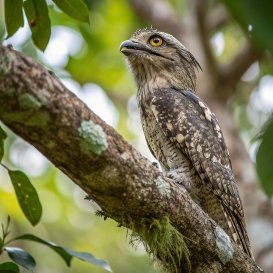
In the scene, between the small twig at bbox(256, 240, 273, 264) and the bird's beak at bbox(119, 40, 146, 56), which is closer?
the bird's beak at bbox(119, 40, 146, 56)

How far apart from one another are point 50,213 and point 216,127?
166 inches

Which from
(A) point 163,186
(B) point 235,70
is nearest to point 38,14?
(A) point 163,186

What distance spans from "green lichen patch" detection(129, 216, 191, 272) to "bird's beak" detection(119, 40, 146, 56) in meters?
1.79

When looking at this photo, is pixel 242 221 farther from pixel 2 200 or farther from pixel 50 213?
pixel 50 213

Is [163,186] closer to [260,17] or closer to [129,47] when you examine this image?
[260,17]

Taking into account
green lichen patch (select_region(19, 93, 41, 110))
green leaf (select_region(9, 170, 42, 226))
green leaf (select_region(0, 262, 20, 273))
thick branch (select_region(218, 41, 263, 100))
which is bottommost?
green leaf (select_region(0, 262, 20, 273))

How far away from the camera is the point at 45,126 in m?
1.84

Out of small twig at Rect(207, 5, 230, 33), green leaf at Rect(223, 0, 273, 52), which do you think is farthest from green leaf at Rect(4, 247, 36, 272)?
small twig at Rect(207, 5, 230, 33)

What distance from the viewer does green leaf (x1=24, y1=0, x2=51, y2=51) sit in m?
2.37

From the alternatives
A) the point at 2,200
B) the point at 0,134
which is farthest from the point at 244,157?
the point at 0,134

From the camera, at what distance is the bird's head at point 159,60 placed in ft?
13.8

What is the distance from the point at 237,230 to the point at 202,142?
60cm

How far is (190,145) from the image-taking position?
3594mm

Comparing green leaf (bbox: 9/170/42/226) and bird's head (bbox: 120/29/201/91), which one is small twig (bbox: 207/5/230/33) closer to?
bird's head (bbox: 120/29/201/91)
